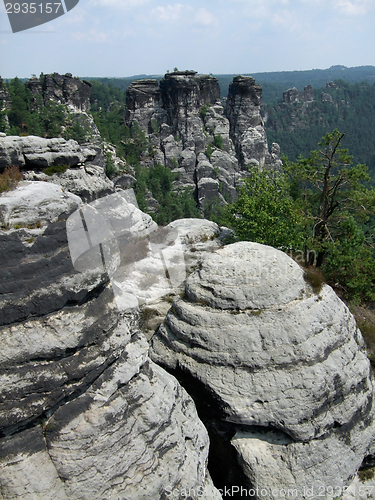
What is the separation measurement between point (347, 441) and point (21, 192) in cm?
1178

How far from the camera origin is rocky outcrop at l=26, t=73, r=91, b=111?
70250mm

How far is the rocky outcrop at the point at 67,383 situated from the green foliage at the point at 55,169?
297 cm

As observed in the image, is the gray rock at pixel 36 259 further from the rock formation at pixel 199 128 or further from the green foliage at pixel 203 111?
the green foliage at pixel 203 111

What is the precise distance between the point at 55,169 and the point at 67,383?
6807mm

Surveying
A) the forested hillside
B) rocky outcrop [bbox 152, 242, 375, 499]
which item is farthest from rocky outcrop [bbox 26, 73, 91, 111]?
the forested hillside

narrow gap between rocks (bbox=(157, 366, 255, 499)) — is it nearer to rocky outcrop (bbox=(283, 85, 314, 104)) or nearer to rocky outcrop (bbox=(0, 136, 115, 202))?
rocky outcrop (bbox=(0, 136, 115, 202))

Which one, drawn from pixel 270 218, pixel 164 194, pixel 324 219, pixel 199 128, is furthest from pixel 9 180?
pixel 199 128

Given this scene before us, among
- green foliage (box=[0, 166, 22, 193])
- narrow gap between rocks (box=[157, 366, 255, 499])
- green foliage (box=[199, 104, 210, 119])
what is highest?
green foliage (box=[199, 104, 210, 119])

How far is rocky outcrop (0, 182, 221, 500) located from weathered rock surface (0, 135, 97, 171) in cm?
235

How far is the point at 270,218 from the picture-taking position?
A: 18281mm

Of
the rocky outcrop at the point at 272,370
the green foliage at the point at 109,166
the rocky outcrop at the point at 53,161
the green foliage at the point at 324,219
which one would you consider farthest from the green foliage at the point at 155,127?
the rocky outcrop at the point at 272,370

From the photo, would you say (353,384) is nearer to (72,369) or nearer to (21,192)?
(72,369)

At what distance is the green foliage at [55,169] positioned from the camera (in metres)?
10.9

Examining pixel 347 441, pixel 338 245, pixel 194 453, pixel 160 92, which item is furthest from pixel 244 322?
pixel 160 92
